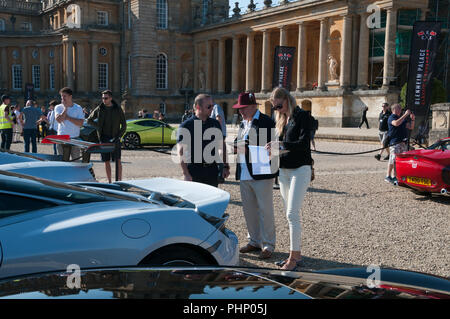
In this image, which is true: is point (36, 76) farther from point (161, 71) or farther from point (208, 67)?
point (208, 67)

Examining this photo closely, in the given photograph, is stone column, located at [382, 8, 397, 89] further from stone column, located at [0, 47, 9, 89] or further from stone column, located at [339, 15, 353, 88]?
stone column, located at [0, 47, 9, 89]

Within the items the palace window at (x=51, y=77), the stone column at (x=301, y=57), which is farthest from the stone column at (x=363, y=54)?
the palace window at (x=51, y=77)

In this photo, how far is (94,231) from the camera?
3.36 metres

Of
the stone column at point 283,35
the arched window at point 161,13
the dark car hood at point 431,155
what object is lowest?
the dark car hood at point 431,155

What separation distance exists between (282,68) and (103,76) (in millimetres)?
40291

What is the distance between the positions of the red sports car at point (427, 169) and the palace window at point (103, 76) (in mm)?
54205

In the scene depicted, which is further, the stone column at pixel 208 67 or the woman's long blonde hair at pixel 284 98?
the stone column at pixel 208 67

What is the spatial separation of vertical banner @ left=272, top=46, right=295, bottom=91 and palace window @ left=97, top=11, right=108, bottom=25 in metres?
40.0

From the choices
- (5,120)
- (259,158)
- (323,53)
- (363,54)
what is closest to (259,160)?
(259,158)

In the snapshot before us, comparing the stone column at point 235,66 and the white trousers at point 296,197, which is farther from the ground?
the stone column at point 235,66

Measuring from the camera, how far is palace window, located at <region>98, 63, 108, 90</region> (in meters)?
59.8

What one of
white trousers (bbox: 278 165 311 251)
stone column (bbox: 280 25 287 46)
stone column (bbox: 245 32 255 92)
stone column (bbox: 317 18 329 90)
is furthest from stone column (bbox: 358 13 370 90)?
white trousers (bbox: 278 165 311 251)

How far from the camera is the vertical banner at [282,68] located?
24531mm

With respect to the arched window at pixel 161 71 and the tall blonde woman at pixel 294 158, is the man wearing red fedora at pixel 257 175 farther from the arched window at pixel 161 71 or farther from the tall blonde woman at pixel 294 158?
the arched window at pixel 161 71
